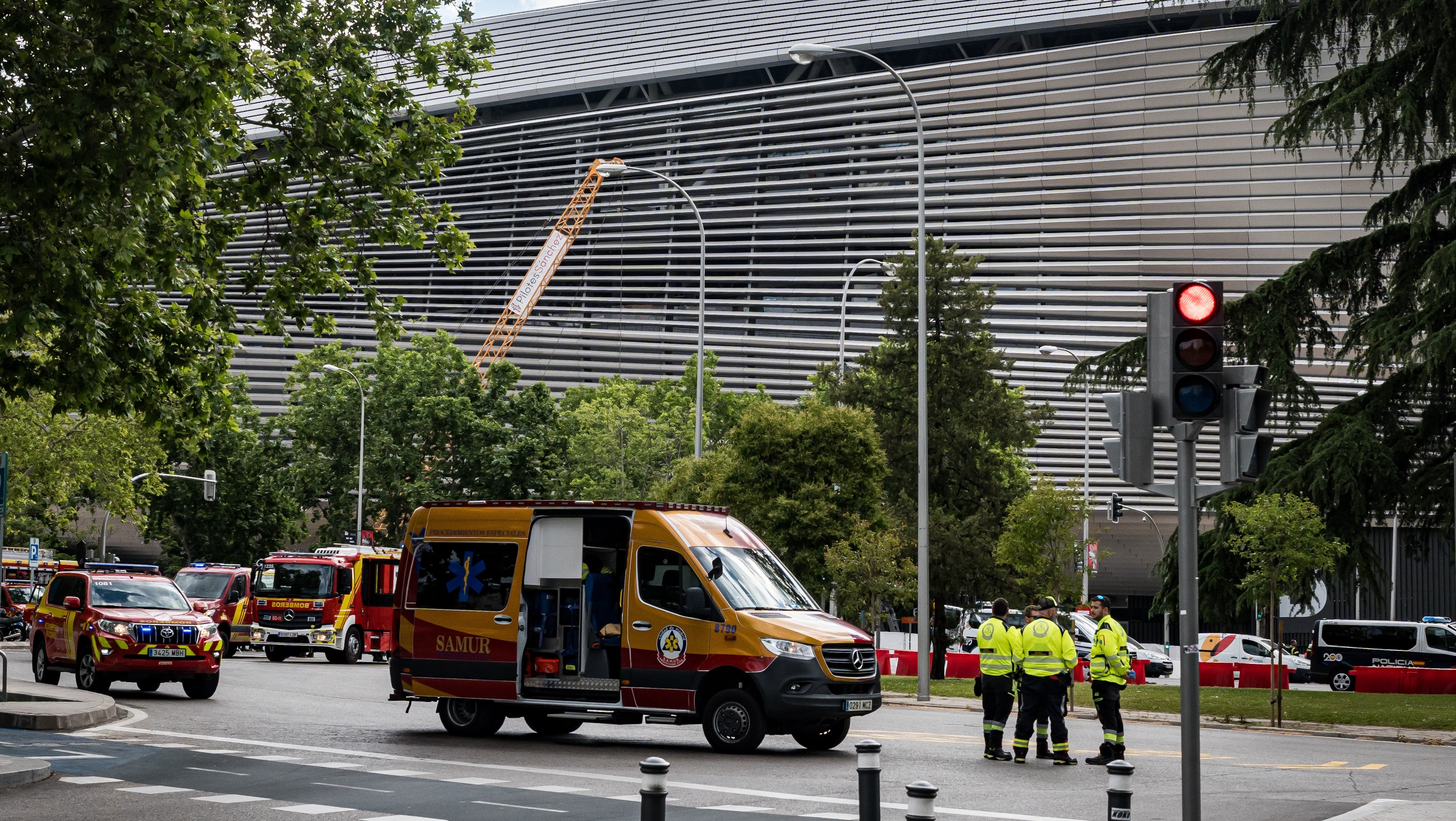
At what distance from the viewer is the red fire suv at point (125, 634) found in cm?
2230

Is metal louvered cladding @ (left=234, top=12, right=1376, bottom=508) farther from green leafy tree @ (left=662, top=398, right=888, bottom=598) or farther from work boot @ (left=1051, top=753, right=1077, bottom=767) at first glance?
work boot @ (left=1051, top=753, right=1077, bottom=767)

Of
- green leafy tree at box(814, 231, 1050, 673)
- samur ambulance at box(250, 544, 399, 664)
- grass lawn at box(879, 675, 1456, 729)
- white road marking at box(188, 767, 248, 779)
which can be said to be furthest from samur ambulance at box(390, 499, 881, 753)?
green leafy tree at box(814, 231, 1050, 673)

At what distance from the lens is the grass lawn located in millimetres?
23922

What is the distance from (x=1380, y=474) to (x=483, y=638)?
46.9 ft

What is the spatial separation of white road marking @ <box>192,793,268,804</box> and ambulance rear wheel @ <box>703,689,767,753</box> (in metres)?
5.19

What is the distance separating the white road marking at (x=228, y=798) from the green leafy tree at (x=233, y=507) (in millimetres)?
53711

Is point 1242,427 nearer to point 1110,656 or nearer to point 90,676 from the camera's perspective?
point 1110,656

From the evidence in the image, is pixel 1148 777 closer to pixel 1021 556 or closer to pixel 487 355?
pixel 1021 556

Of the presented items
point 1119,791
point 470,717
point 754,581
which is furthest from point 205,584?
point 1119,791

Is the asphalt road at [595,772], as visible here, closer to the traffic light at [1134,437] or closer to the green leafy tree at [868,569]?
the traffic light at [1134,437]

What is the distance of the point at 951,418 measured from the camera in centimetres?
3738

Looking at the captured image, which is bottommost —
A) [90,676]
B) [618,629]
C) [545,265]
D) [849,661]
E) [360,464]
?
[90,676]

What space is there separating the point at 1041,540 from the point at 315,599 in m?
16.8

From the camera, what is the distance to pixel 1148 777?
48.3 ft
